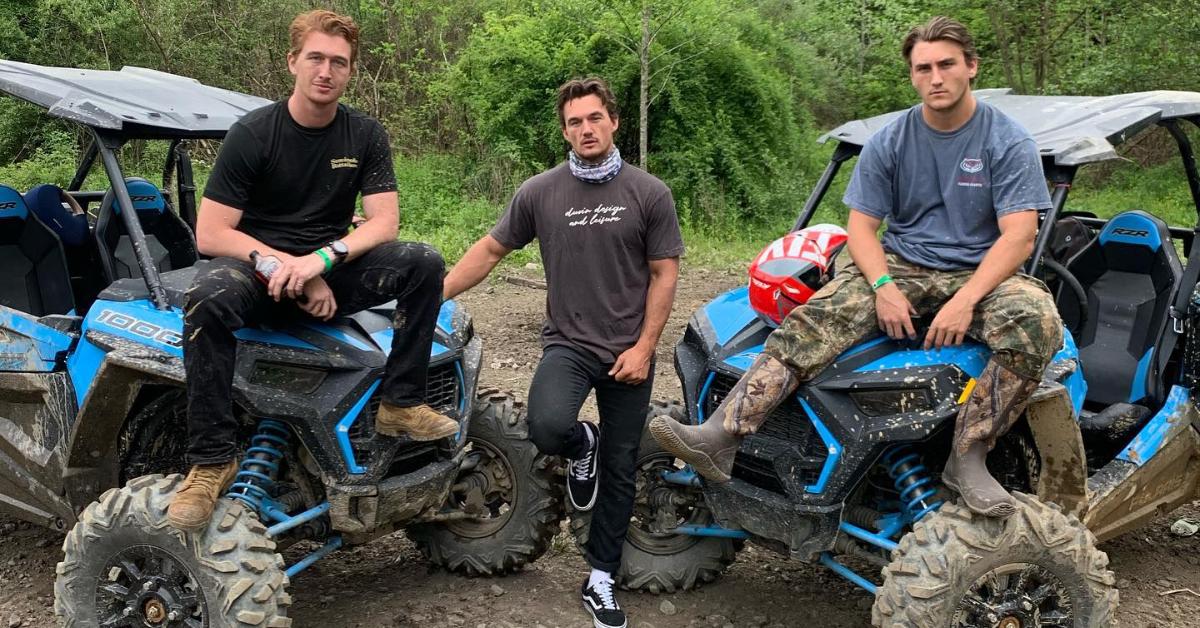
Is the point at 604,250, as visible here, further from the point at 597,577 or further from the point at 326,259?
the point at 597,577

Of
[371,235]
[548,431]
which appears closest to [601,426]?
[548,431]

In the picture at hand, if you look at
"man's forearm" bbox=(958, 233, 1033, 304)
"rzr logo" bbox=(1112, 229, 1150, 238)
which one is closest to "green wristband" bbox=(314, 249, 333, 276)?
"man's forearm" bbox=(958, 233, 1033, 304)

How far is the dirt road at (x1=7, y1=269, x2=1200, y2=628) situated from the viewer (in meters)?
4.46

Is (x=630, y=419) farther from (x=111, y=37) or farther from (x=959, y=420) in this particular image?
A: (x=111, y=37)

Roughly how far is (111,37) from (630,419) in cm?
1936

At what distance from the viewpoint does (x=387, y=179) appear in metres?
4.22

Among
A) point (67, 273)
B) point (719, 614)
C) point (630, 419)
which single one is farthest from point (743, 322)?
A: point (67, 273)

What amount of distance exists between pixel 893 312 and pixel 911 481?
0.63 metres

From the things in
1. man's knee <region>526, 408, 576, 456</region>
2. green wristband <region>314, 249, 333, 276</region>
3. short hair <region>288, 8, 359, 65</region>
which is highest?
short hair <region>288, 8, 359, 65</region>

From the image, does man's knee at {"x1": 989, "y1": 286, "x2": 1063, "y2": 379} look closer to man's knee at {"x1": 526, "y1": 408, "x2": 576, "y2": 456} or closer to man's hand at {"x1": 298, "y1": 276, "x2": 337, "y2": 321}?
man's knee at {"x1": 526, "y1": 408, "x2": 576, "y2": 456}

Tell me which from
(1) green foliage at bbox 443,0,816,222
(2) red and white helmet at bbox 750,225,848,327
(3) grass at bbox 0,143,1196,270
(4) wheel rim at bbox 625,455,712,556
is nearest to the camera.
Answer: (2) red and white helmet at bbox 750,225,848,327

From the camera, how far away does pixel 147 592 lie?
3729 millimetres

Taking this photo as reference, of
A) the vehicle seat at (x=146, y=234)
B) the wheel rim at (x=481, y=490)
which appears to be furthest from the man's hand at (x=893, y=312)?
the vehicle seat at (x=146, y=234)

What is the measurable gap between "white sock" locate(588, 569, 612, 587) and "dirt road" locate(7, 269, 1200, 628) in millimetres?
144
